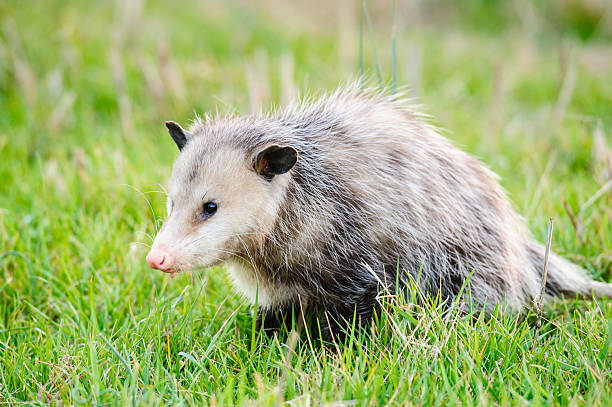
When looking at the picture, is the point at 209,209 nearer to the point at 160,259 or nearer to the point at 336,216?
the point at 160,259

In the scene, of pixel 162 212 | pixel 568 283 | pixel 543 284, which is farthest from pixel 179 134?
pixel 568 283

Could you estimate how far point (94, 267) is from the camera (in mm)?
3371

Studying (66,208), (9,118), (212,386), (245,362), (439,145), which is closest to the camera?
(212,386)

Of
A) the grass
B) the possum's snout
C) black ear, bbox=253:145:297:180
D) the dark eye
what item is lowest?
the grass

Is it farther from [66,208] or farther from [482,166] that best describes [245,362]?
[66,208]

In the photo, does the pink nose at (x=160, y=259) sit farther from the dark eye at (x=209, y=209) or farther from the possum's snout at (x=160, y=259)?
the dark eye at (x=209, y=209)

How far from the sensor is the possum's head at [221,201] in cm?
249

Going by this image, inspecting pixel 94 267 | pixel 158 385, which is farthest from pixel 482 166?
pixel 94 267

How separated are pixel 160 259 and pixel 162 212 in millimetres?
1470

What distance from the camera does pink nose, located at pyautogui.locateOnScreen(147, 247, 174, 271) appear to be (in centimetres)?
238

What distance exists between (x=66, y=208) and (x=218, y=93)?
7.27 feet

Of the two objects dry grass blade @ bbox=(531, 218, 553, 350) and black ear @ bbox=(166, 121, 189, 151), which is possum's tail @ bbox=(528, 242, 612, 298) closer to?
dry grass blade @ bbox=(531, 218, 553, 350)

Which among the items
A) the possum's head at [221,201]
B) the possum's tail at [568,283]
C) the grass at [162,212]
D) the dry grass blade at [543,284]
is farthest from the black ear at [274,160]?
the possum's tail at [568,283]

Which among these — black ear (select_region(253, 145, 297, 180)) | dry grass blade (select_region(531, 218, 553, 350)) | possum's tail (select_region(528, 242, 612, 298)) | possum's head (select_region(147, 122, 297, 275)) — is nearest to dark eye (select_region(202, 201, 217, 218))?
possum's head (select_region(147, 122, 297, 275))
